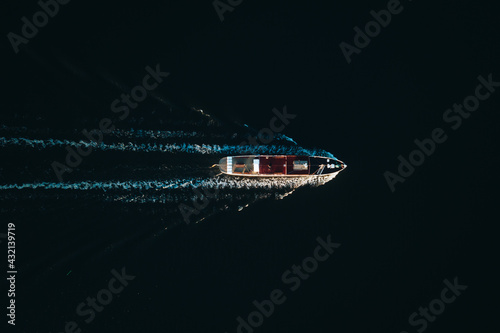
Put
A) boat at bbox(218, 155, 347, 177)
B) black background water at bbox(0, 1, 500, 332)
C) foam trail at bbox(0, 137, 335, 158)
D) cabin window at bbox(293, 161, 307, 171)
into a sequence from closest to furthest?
foam trail at bbox(0, 137, 335, 158), black background water at bbox(0, 1, 500, 332), boat at bbox(218, 155, 347, 177), cabin window at bbox(293, 161, 307, 171)

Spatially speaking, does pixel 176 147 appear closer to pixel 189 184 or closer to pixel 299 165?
pixel 189 184

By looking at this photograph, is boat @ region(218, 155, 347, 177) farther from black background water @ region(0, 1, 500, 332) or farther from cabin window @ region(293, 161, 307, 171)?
black background water @ region(0, 1, 500, 332)

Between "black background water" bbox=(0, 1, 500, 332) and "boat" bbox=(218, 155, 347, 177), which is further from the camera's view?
"boat" bbox=(218, 155, 347, 177)

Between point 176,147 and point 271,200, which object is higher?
point 176,147

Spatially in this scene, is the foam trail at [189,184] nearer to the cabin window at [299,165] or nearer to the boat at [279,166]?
the boat at [279,166]

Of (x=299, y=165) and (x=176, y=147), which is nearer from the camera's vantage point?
(x=176, y=147)

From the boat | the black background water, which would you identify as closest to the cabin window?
the boat

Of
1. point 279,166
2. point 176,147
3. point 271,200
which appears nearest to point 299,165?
point 279,166
